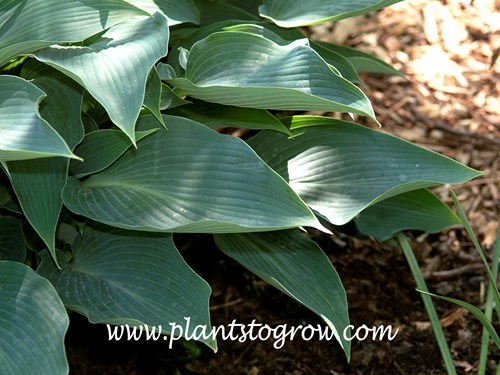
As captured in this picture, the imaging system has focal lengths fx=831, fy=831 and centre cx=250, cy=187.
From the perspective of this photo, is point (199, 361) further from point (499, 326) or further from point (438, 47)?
point (438, 47)

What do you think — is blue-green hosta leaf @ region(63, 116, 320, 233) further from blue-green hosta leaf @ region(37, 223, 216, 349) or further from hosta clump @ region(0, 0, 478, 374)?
blue-green hosta leaf @ region(37, 223, 216, 349)

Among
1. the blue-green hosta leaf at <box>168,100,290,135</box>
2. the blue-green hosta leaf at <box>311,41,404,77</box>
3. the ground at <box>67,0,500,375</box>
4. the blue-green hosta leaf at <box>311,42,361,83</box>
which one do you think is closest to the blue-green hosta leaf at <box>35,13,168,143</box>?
the blue-green hosta leaf at <box>168,100,290,135</box>

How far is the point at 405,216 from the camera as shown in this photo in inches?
82.0

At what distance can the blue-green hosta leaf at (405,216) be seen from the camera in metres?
2.05

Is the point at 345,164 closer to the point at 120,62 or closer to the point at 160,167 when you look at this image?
the point at 160,167

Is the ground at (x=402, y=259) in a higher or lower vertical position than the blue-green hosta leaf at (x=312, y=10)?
lower

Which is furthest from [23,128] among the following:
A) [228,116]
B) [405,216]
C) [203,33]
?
[405,216]

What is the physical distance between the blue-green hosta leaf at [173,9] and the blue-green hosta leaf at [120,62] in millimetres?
102

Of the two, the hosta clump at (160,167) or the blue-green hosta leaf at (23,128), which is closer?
the blue-green hosta leaf at (23,128)

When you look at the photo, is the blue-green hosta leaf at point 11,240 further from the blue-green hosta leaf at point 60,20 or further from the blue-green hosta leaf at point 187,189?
the blue-green hosta leaf at point 60,20

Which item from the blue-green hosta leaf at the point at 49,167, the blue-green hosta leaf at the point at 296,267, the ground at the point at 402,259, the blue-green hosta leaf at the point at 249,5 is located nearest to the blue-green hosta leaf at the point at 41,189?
the blue-green hosta leaf at the point at 49,167

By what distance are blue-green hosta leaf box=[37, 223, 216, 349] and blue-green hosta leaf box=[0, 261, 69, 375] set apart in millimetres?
87

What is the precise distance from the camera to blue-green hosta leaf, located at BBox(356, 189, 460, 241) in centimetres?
205

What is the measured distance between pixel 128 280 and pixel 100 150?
274 millimetres
